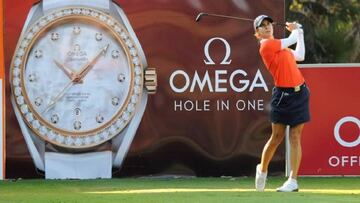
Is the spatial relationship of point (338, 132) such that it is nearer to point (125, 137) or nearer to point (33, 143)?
point (125, 137)

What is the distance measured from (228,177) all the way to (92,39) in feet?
6.74

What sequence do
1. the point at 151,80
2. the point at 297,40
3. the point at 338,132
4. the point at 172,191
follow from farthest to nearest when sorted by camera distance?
the point at 338,132
the point at 151,80
the point at 172,191
the point at 297,40

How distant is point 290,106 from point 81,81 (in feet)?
9.44

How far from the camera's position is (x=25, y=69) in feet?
40.0

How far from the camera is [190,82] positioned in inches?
481

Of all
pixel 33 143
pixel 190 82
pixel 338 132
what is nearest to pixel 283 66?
pixel 190 82

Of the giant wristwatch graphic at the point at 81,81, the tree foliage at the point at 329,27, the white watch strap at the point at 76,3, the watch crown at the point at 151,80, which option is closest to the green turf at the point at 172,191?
the giant wristwatch graphic at the point at 81,81

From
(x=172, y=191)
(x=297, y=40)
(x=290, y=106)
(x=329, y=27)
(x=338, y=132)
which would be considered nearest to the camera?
(x=297, y=40)

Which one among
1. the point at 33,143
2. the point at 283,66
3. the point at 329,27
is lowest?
the point at 33,143

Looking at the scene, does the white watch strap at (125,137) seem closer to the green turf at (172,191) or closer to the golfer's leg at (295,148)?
the green turf at (172,191)

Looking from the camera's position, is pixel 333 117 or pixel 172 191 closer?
pixel 172 191

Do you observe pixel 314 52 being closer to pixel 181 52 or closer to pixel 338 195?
pixel 181 52

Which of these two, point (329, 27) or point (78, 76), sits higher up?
point (329, 27)

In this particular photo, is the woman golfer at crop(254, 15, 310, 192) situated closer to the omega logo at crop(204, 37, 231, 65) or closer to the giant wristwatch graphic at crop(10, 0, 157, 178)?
the omega logo at crop(204, 37, 231, 65)
